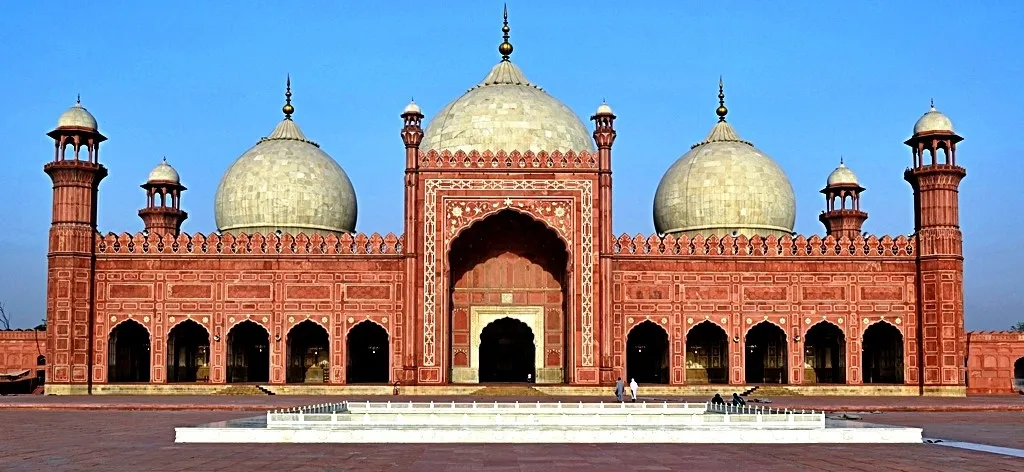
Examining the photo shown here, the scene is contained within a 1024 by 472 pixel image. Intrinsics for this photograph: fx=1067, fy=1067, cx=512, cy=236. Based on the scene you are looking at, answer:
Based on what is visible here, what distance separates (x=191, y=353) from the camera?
28609 mm

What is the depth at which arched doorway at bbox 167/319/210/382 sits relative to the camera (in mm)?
27906

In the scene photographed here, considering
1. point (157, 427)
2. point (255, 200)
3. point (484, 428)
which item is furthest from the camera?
point (255, 200)

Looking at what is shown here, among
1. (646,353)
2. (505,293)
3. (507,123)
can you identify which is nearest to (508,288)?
(505,293)

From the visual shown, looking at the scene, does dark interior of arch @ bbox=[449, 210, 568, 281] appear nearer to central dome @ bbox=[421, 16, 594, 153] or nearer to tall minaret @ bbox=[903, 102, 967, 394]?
central dome @ bbox=[421, 16, 594, 153]

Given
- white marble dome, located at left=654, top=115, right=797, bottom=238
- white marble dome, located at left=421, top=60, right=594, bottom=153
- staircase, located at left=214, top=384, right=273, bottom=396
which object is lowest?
staircase, located at left=214, top=384, right=273, bottom=396

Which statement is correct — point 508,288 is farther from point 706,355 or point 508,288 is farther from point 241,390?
point 241,390

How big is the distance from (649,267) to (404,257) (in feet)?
20.0

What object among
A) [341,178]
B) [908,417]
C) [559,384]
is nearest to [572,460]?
[908,417]

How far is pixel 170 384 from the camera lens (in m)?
25.4

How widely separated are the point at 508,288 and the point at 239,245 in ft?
22.4

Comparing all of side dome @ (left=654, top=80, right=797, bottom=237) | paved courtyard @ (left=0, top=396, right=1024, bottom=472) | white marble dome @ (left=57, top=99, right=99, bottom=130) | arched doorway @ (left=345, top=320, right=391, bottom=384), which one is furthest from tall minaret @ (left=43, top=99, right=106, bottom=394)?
side dome @ (left=654, top=80, right=797, bottom=237)

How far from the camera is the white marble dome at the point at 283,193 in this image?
102 ft

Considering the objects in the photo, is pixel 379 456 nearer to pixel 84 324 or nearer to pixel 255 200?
pixel 84 324

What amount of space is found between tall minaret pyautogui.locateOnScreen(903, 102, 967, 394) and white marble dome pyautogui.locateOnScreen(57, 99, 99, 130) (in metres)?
20.7
